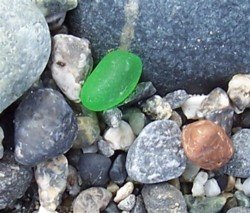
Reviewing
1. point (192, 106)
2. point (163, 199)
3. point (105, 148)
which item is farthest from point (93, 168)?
point (192, 106)

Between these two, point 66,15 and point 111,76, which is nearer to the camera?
point 111,76

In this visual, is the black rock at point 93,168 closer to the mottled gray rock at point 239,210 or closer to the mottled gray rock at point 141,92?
the mottled gray rock at point 141,92

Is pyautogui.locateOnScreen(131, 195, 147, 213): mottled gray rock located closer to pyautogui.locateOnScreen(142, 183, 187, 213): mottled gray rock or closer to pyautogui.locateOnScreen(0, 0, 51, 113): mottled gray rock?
pyautogui.locateOnScreen(142, 183, 187, 213): mottled gray rock

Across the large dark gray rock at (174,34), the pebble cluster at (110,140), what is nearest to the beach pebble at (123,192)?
the pebble cluster at (110,140)

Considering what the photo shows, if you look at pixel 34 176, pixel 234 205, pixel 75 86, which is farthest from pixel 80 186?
pixel 234 205

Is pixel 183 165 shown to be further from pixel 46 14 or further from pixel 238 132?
pixel 46 14

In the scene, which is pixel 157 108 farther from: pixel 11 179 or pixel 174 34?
pixel 11 179

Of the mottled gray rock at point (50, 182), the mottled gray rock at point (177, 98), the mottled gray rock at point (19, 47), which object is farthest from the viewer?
the mottled gray rock at point (177, 98)
